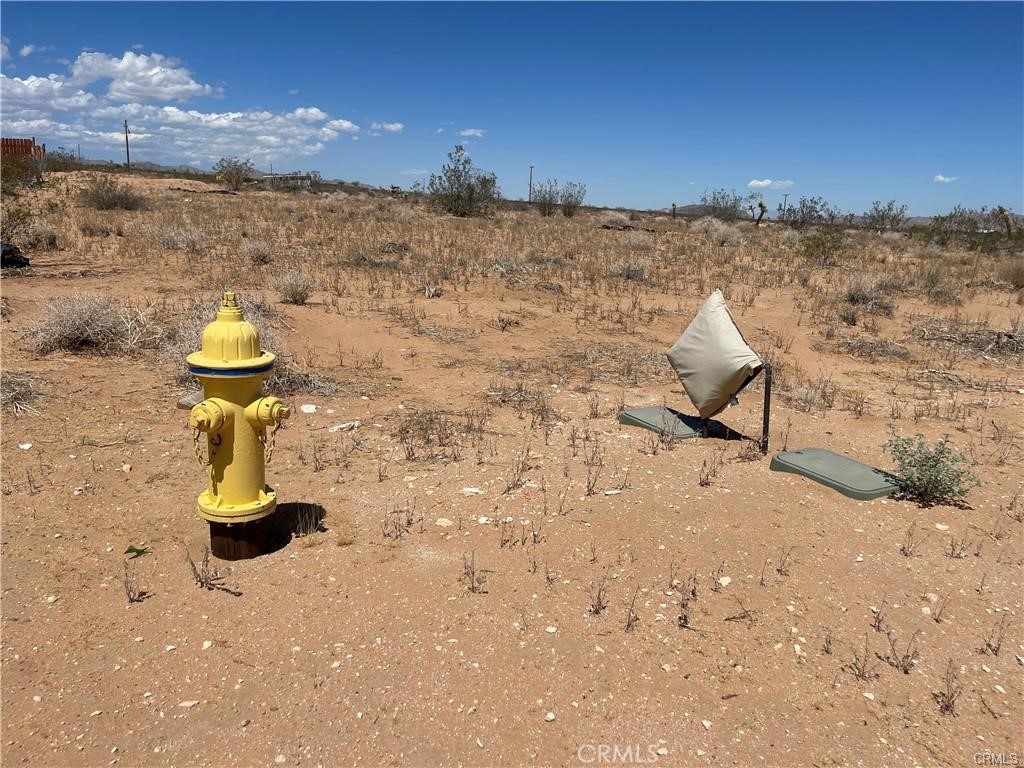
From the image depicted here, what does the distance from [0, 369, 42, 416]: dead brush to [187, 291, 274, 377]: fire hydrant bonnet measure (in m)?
3.20

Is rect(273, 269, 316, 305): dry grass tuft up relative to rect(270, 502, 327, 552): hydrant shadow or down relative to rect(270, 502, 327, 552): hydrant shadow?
up

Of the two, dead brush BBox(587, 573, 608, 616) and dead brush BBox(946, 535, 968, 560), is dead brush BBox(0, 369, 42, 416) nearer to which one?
dead brush BBox(587, 573, 608, 616)

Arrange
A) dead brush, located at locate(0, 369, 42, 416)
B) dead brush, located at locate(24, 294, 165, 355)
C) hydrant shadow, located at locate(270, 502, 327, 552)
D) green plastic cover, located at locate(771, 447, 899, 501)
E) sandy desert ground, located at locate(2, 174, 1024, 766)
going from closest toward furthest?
sandy desert ground, located at locate(2, 174, 1024, 766), hydrant shadow, located at locate(270, 502, 327, 552), green plastic cover, located at locate(771, 447, 899, 501), dead brush, located at locate(0, 369, 42, 416), dead brush, located at locate(24, 294, 165, 355)

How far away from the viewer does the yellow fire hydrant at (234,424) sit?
10.4 feet

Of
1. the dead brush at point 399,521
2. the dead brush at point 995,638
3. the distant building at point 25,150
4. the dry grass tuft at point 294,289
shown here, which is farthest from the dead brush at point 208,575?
the distant building at point 25,150

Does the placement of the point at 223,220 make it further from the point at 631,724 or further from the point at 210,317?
the point at 631,724

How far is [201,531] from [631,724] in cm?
260

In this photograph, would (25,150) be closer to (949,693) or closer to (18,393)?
(18,393)

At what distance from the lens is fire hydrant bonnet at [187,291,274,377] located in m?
3.15

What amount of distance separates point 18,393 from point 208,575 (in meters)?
3.46

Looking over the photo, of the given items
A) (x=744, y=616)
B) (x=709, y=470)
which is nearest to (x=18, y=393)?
(x=709, y=470)

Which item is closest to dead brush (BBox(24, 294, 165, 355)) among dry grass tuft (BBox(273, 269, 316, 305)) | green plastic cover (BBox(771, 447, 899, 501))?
dry grass tuft (BBox(273, 269, 316, 305))

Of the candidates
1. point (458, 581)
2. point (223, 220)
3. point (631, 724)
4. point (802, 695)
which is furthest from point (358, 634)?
point (223, 220)

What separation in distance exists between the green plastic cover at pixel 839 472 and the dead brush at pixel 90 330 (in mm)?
6427
